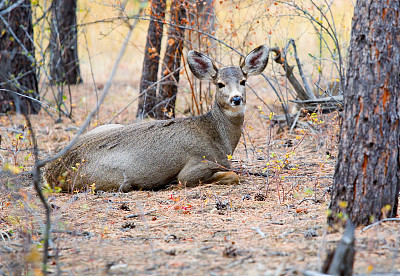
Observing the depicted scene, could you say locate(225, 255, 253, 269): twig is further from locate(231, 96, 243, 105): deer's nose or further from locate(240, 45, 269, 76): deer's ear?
locate(240, 45, 269, 76): deer's ear

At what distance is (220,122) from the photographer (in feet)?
23.9

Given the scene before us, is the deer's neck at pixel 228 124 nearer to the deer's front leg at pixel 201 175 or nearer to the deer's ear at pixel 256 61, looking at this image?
the deer's front leg at pixel 201 175

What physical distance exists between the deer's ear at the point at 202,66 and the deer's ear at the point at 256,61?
43 centimetres

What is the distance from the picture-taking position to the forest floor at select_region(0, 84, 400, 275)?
3.62 meters

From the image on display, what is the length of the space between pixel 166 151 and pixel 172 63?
3.85 metres

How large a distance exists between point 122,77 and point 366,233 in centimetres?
1358

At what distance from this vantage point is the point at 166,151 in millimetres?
6926

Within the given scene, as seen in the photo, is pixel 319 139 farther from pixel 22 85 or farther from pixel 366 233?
pixel 22 85

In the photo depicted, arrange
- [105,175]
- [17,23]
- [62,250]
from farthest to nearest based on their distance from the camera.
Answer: [17,23] → [105,175] → [62,250]

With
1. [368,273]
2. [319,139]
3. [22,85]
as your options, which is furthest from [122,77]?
[368,273]

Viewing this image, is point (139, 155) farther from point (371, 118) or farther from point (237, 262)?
point (371, 118)

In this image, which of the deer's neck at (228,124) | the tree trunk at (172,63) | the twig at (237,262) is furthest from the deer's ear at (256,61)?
the twig at (237,262)

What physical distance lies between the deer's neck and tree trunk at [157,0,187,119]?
2244 mm

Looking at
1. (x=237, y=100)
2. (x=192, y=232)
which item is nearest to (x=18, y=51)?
(x=237, y=100)
